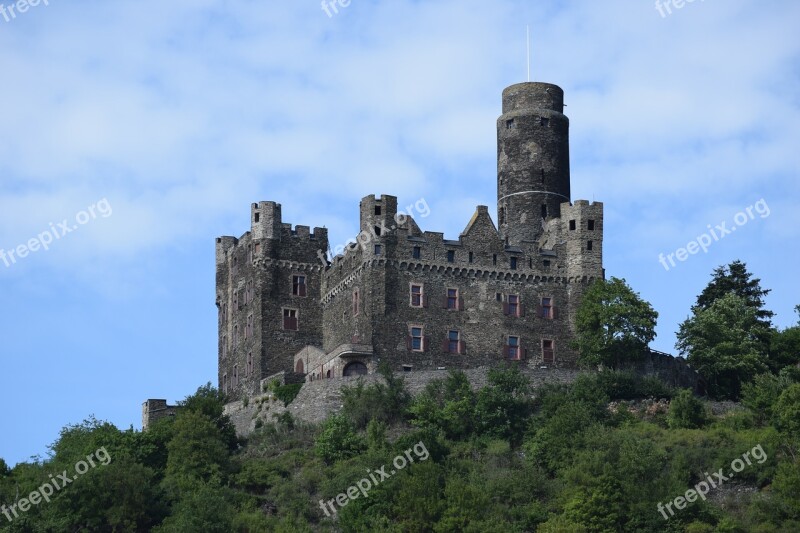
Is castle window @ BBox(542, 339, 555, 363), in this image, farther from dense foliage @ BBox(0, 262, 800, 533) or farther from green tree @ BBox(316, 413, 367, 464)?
green tree @ BBox(316, 413, 367, 464)

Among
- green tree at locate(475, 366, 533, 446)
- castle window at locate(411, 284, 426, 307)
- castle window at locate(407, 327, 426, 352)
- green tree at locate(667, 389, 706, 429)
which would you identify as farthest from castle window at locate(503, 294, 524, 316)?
green tree at locate(667, 389, 706, 429)

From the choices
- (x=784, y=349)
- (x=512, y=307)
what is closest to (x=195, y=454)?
(x=512, y=307)

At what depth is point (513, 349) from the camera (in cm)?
11250

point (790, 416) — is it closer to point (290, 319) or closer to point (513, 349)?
point (513, 349)

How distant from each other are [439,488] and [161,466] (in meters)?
16.1

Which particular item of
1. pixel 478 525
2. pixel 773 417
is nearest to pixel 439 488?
pixel 478 525

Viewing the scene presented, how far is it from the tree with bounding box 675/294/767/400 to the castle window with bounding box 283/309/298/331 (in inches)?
818

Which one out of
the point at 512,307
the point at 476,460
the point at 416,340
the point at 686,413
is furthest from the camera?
the point at 512,307

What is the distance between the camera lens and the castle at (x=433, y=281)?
4380 inches

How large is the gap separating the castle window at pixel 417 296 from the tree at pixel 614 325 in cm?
835

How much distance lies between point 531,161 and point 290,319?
1588 centimetres

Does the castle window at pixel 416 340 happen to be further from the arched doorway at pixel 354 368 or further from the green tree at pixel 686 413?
the green tree at pixel 686 413

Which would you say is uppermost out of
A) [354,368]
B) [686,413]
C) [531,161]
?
[531,161]

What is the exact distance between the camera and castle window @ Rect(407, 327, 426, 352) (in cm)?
A: 11100
